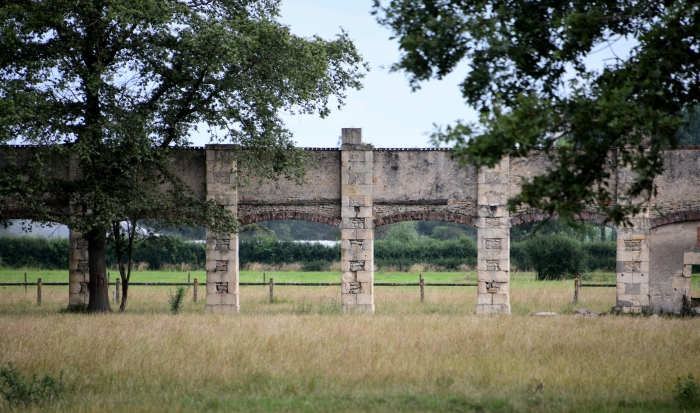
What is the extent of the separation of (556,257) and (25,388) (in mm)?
28621

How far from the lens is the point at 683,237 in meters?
21.0

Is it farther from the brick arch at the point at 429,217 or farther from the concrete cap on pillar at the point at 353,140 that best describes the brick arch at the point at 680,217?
A: the concrete cap on pillar at the point at 353,140

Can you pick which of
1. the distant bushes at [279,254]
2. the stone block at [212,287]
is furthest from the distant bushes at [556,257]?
the stone block at [212,287]

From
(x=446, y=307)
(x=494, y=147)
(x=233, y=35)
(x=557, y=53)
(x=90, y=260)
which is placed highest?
(x=233, y=35)

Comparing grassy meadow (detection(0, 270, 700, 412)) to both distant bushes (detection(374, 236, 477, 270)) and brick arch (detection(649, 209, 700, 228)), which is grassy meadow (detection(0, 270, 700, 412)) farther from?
distant bushes (detection(374, 236, 477, 270))

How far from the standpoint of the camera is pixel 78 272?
21.4 metres

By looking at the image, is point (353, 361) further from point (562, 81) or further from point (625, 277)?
point (625, 277)

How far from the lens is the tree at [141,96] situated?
58.9 ft

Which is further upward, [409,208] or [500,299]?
[409,208]

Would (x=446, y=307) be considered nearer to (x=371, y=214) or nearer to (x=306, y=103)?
(x=371, y=214)

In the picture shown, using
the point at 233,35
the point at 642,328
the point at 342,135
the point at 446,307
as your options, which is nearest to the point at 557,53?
the point at 642,328

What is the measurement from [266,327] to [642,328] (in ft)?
25.4

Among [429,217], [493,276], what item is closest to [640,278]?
[493,276]

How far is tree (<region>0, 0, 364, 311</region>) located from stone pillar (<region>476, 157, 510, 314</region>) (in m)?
4.89
